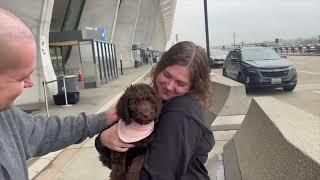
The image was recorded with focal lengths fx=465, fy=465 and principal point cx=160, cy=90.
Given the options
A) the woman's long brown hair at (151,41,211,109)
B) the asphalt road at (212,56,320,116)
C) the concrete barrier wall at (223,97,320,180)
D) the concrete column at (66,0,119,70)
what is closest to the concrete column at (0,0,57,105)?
the asphalt road at (212,56,320,116)

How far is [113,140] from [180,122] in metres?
0.32

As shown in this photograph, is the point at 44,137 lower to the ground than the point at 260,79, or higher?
higher

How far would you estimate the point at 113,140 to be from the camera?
2.08 metres

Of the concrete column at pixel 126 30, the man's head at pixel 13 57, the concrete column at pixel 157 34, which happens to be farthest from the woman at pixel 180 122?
the concrete column at pixel 157 34

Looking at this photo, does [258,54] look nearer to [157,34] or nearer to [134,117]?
[134,117]

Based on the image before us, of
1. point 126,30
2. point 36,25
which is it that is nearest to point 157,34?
point 126,30

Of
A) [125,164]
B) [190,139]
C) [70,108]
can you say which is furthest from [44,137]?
[70,108]

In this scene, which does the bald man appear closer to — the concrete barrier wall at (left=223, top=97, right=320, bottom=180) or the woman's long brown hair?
the woman's long brown hair

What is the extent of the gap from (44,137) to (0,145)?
1.69ft

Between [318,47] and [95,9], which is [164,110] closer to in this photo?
[95,9]

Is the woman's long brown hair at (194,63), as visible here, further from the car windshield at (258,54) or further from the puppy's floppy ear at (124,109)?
the car windshield at (258,54)

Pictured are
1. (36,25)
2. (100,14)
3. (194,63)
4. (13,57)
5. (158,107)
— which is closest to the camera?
(13,57)

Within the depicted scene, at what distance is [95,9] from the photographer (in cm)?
3325

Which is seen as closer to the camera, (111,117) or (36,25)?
(111,117)
